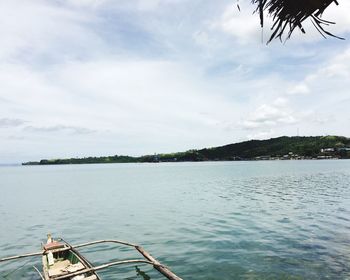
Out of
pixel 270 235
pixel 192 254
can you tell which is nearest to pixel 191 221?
pixel 270 235

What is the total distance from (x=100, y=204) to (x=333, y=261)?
33894 millimetres

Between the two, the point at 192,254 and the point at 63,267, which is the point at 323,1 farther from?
the point at 192,254

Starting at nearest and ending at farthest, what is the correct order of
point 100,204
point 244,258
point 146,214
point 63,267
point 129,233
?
point 63,267 → point 244,258 → point 129,233 → point 146,214 → point 100,204

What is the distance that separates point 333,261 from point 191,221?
48.4ft

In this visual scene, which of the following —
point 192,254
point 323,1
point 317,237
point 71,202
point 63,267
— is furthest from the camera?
point 71,202

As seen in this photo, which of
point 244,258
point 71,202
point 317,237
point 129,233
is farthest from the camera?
point 71,202

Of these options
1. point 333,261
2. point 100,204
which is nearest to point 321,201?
point 333,261

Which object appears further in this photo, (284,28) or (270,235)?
(270,235)

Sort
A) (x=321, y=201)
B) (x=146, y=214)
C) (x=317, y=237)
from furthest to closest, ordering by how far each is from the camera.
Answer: (x=321, y=201), (x=146, y=214), (x=317, y=237)

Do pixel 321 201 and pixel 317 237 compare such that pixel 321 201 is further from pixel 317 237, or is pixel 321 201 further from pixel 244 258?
pixel 244 258

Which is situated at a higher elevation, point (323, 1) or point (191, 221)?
point (323, 1)

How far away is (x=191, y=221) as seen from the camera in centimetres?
2992

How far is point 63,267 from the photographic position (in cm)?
1587

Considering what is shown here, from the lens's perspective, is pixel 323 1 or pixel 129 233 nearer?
pixel 323 1
